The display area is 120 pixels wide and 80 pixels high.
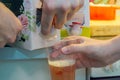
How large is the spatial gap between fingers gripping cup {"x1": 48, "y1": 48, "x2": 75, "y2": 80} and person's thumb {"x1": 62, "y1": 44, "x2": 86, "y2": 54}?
0.08 feet

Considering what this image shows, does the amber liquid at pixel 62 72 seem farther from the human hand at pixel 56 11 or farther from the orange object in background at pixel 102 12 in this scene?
the orange object in background at pixel 102 12

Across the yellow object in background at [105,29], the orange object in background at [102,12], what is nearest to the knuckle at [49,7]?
the yellow object in background at [105,29]

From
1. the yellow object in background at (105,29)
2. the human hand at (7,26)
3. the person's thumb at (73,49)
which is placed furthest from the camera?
the yellow object in background at (105,29)

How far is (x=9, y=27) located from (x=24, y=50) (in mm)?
233

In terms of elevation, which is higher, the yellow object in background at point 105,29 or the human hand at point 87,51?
the yellow object in background at point 105,29

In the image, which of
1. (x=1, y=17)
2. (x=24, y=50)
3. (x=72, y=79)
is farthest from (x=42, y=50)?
(x=1, y=17)

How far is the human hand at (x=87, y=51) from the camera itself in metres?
0.84

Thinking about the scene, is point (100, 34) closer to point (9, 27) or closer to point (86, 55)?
point (86, 55)

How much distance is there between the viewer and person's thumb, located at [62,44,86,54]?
0.83 metres

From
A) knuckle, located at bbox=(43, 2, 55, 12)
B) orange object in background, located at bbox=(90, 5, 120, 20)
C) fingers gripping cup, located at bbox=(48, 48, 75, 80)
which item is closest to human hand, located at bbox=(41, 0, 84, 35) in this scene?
knuckle, located at bbox=(43, 2, 55, 12)

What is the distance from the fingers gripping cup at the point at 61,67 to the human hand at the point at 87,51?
19 millimetres

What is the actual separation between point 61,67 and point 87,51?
0.37 ft

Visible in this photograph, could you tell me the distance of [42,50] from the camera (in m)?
0.97

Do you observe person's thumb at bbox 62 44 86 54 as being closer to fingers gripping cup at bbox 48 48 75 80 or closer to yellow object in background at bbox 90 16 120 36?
fingers gripping cup at bbox 48 48 75 80
